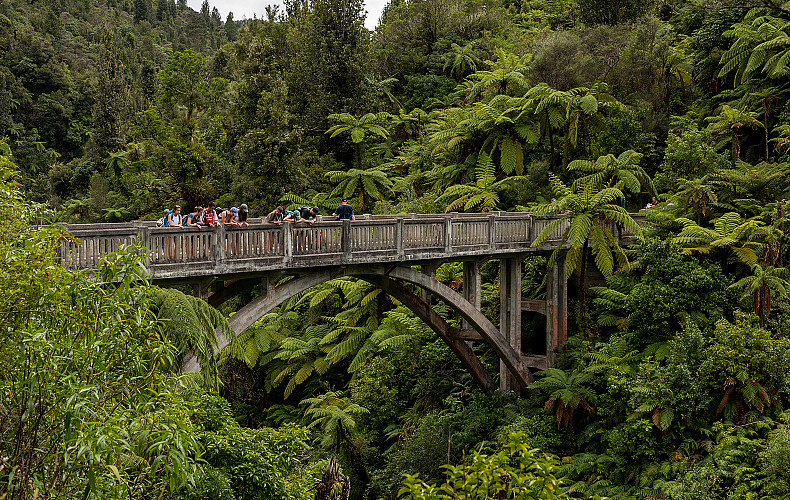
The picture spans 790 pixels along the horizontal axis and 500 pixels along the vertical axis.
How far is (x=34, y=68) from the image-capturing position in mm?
61938

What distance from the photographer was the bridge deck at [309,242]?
10062 millimetres

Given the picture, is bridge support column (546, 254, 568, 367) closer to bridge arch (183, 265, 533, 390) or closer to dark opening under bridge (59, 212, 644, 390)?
dark opening under bridge (59, 212, 644, 390)

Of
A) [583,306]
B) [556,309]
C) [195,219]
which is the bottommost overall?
[556,309]

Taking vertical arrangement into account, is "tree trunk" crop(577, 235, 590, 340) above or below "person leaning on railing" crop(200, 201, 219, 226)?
below

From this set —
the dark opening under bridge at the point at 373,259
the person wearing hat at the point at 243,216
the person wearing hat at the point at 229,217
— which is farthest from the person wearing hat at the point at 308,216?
the person wearing hat at the point at 229,217

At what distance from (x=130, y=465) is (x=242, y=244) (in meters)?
4.94

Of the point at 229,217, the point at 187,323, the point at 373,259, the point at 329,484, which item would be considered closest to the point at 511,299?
the point at 373,259

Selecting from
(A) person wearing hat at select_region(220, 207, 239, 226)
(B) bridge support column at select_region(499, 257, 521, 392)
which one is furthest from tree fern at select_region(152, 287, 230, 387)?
(B) bridge support column at select_region(499, 257, 521, 392)

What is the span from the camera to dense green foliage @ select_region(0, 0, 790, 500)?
592 cm

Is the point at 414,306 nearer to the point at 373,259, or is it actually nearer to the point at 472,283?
the point at 472,283

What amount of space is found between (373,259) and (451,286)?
845cm

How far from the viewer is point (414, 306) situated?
53.3ft

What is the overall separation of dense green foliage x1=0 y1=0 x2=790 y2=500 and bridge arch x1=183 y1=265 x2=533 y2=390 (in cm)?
84

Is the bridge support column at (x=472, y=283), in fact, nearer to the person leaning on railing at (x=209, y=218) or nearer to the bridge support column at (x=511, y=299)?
the bridge support column at (x=511, y=299)
